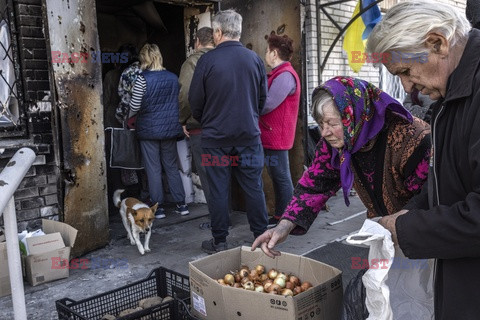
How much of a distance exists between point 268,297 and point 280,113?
3365 millimetres

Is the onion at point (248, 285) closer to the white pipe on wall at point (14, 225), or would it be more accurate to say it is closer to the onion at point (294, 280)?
the onion at point (294, 280)

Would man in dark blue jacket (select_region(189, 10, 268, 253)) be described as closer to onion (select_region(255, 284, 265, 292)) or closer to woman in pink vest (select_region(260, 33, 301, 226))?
woman in pink vest (select_region(260, 33, 301, 226))

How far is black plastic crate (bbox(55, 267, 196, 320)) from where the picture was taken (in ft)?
7.66

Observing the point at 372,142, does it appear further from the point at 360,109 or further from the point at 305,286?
the point at 305,286

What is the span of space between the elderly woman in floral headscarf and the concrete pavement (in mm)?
2115

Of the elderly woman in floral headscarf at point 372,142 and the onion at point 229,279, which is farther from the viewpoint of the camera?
the onion at point 229,279

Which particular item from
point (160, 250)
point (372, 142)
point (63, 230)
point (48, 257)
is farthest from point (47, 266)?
point (372, 142)

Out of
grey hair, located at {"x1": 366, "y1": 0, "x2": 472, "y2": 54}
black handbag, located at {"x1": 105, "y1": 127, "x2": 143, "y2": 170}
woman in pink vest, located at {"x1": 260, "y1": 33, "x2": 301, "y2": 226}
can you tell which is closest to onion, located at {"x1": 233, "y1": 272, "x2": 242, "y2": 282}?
grey hair, located at {"x1": 366, "y1": 0, "x2": 472, "y2": 54}

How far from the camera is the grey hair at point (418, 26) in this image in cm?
159

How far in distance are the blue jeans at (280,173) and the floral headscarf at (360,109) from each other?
Answer: 305 cm

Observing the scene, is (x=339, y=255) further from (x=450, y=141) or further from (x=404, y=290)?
(x=450, y=141)

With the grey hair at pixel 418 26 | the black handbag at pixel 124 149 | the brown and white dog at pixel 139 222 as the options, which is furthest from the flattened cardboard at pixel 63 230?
the grey hair at pixel 418 26

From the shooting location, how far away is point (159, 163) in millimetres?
5875

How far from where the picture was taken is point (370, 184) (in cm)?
236
